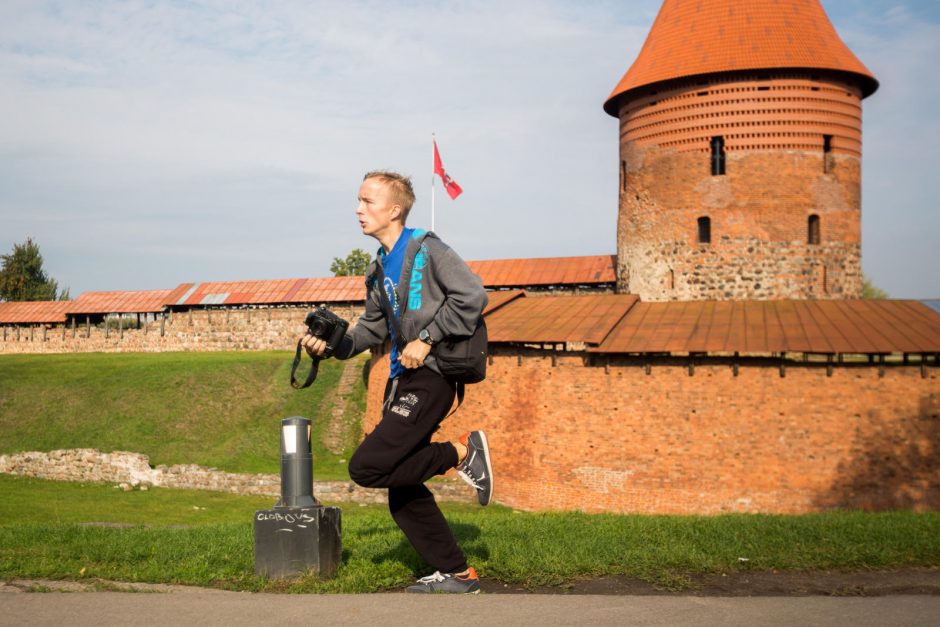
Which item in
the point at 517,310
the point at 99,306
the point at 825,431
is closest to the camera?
the point at 825,431

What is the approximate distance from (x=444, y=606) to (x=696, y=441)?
12.9m

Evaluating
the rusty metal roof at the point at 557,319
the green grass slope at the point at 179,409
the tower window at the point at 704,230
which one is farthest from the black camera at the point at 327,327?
the tower window at the point at 704,230

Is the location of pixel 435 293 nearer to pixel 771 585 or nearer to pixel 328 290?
pixel 771 585

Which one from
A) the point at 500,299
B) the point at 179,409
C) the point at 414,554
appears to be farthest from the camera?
the point at 179,409

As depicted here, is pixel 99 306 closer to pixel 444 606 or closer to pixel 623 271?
pixel 623 271

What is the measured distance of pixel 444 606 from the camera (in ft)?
13.4

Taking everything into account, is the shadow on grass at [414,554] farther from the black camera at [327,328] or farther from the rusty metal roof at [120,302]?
the rusty metal roof at [120,302]

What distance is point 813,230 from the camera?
22.5m

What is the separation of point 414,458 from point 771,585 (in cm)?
220

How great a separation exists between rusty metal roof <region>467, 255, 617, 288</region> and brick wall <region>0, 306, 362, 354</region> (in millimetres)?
6653

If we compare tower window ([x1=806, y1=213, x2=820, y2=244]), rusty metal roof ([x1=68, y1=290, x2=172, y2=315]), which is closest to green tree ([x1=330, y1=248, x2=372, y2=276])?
rusty metal roof ([x1=68, y1=290, x2=172, y2=315])

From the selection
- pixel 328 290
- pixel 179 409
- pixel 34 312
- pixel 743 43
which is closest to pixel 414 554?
pixel 743 43

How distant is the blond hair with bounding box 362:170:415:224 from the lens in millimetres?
4836

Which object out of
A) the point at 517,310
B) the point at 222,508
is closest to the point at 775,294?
the point at 517,310
